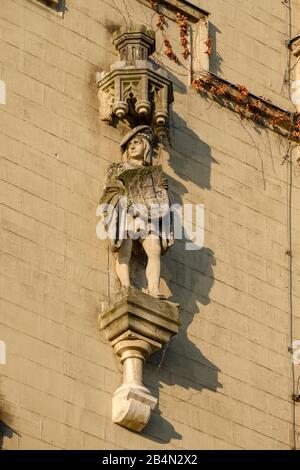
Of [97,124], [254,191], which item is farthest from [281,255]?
[97,124]

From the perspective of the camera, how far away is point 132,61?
83.9 feet

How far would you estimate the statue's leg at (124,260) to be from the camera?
24.4m

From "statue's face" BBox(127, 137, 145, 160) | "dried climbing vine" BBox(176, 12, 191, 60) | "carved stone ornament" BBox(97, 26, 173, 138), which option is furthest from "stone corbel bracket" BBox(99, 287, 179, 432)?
"dried climbing vine" BBox(176, 12, 191, 60)

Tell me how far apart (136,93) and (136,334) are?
9.25ft

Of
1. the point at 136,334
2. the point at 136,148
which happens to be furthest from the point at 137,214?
the point at 136,334

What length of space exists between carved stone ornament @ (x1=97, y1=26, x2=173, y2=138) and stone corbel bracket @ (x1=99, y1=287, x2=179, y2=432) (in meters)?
2.19

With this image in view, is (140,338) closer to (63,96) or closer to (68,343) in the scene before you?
(68,343)

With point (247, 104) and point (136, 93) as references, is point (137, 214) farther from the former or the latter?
point (247, 104)

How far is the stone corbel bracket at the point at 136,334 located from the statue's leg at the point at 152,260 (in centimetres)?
28

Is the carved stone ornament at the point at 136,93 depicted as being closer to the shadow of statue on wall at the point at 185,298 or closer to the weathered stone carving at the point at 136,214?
the weathered stone carving at the point at 136,214

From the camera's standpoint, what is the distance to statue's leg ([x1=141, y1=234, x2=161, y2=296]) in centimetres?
2439

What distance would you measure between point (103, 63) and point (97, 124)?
0.82m

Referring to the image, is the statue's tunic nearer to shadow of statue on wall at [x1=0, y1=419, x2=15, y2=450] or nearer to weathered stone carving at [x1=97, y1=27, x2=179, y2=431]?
weathered stone carving at [x1=97, y1=27, x2=179, y2=431]

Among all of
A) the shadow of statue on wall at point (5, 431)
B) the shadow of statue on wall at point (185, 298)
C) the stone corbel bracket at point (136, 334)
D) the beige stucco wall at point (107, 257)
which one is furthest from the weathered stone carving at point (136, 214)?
the shadow of statue on wall at point (5, 431)
